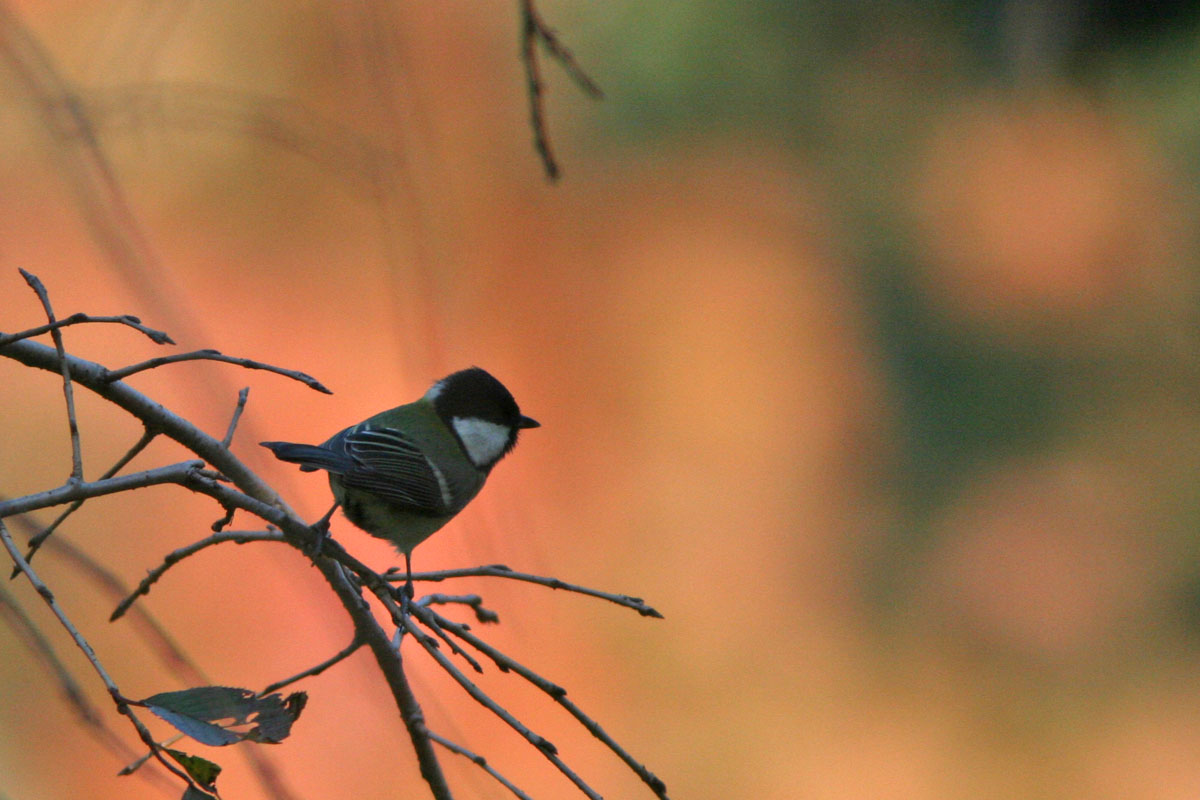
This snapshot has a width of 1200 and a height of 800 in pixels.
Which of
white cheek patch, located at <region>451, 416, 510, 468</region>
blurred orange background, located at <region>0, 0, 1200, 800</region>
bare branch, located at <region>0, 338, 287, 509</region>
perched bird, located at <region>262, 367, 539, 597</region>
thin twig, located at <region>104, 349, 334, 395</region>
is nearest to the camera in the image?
thin twig, located at <region>104, 349, 334, 395</region>

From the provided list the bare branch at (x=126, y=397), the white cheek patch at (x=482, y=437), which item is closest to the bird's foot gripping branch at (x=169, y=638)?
the bare branch at (x=126, y=397)

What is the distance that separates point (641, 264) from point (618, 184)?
0.35 metres

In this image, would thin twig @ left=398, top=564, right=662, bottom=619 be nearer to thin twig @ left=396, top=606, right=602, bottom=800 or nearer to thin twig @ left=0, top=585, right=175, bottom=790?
thin twig @ left=396, top=606, right=602, bottom=800

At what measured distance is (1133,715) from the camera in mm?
3359

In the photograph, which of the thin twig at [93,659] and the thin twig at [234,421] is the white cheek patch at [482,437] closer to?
the thin twig at [234,421]

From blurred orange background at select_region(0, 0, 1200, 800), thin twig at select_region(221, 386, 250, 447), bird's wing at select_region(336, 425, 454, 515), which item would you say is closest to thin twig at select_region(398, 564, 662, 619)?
thin twig at select_region(221, 386, 250, 447)

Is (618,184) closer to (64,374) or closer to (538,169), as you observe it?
(538,169)

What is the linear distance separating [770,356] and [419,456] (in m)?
2.49

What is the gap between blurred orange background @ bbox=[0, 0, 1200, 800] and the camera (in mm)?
2695

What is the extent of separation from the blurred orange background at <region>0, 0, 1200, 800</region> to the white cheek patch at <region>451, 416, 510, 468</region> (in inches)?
39.7

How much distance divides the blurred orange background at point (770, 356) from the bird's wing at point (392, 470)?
1.16m

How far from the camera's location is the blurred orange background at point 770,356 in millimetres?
2695

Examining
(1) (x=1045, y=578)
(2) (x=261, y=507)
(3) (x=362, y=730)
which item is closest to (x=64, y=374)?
(2) (x=261, y=507)

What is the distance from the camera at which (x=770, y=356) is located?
3.64 meters
